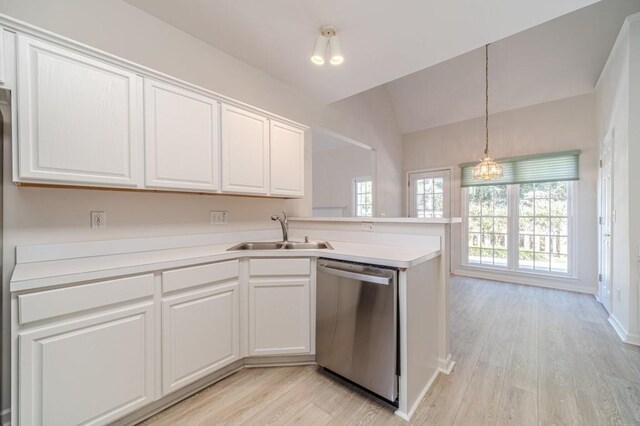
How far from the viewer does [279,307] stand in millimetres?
1982

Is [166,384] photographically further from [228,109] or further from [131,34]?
[131,34]

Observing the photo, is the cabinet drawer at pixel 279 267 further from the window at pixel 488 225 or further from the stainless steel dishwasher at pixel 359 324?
the window at pixel 488 225

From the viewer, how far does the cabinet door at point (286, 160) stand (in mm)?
2457

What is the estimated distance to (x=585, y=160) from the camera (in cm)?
385

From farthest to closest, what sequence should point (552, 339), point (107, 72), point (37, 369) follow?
point (552, 339) → point (107, 72) → point (37, 369)

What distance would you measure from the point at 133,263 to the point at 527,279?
17.4 ft

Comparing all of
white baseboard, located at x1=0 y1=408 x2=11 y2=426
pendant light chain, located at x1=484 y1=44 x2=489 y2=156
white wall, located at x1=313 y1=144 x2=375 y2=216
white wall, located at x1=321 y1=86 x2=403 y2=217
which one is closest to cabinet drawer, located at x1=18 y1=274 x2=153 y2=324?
white baseboard, located at x1=0 y1=408 x2=11 y2=426

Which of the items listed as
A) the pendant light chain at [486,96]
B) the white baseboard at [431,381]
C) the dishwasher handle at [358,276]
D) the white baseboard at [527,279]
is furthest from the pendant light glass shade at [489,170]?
the dishwasher handle at [358,276]

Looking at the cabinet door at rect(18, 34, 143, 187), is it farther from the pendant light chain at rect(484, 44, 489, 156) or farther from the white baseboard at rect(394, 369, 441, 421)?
the pendant light chain at rect(484, 44, 489, 156)

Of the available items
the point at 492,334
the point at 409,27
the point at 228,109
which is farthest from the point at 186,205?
the point at 492,334

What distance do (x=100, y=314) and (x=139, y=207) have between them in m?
0.83

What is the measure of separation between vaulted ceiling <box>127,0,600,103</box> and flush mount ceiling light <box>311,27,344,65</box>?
62 millimetres

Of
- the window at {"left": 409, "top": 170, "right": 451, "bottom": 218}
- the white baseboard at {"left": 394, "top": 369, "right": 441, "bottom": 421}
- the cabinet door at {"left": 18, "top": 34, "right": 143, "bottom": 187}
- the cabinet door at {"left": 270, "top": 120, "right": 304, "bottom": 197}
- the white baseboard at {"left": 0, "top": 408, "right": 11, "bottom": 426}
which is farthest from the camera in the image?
the window at {"left": 409, "top": 170, "right": 451, "bottom": 218}

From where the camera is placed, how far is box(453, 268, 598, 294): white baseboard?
3916mm
